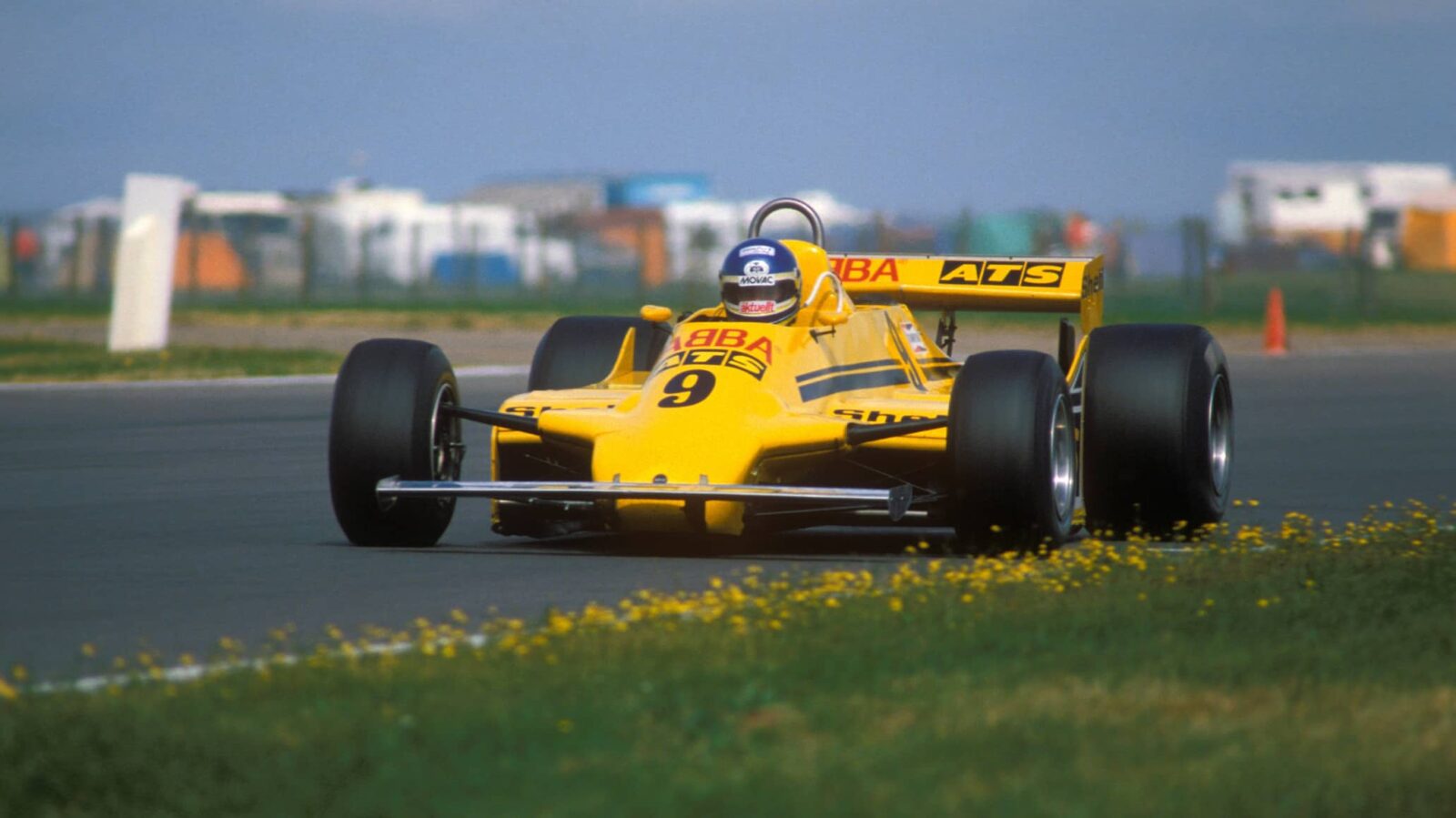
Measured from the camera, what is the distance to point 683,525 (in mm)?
10023

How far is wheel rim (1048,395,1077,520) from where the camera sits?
412 inches

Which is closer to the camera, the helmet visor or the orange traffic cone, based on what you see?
the helmet visor

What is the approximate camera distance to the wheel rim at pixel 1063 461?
412 inches

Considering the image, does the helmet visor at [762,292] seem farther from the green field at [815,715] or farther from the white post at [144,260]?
the white post at [144,260]

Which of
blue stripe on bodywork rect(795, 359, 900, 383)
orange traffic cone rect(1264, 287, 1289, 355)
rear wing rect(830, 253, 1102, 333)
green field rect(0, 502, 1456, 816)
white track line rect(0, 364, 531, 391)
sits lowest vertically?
green field rect(0, 502, 1456, 816)

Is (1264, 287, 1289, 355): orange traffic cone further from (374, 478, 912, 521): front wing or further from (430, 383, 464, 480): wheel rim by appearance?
(374, 478, 912, 521): front wing

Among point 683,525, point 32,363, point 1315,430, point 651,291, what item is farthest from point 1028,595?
point 651,291

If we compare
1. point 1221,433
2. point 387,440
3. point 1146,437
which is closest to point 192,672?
point 387,440

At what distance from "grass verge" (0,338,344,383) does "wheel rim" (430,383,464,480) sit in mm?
13874

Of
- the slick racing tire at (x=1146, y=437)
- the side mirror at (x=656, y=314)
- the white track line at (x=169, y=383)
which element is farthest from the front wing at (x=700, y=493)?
the white track line at (x=169, y=383)

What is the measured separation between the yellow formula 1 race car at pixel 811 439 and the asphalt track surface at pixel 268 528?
27 cm

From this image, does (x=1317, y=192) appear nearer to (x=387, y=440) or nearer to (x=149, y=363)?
(x=149, y=363)

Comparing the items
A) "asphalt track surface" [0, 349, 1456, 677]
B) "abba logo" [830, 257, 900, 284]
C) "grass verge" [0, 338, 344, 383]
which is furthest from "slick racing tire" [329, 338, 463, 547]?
"grass verge" [0, 338, 344, 383]

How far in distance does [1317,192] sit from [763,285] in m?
54.9
